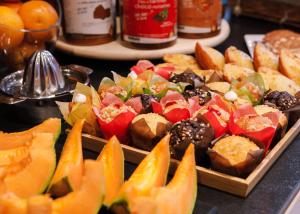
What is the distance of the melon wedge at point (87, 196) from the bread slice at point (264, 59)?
59 centimetres

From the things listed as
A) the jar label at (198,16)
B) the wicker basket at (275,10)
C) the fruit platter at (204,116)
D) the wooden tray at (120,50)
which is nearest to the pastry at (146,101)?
the fruit platter at (204,116)

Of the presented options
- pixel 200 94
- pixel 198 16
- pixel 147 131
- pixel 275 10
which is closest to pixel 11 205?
pixel 147 131

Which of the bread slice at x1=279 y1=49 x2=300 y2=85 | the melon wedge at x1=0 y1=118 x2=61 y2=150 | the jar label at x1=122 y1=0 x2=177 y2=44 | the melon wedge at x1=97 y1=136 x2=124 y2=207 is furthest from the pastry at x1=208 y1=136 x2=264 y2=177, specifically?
the jar label at x1=122 y1=0 x2=177 y2=44

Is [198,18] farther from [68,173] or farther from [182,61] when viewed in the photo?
[68,173]

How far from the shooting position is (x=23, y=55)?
42.0 inches

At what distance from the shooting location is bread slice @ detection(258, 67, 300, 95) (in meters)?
0.93

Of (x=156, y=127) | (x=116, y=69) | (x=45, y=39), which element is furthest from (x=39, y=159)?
(x=116, y=69)

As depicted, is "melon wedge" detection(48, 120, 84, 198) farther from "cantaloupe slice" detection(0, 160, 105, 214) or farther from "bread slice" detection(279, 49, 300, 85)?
"bread slice" detection(279, 49, 300, 85)

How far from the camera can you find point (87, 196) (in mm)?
548

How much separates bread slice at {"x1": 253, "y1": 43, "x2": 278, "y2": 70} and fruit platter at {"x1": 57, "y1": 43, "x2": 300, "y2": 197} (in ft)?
0.14

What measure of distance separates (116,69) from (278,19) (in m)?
0.63

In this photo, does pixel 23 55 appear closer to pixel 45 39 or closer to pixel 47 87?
pixel 45 39

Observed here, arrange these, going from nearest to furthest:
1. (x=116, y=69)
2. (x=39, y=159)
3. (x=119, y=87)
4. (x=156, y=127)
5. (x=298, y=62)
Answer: (x=39, y=159)
(x=156, y=127)
(x=119, y=87)
(x=298, y=62)
(x=116, y=69)

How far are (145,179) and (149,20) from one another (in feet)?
1.91
